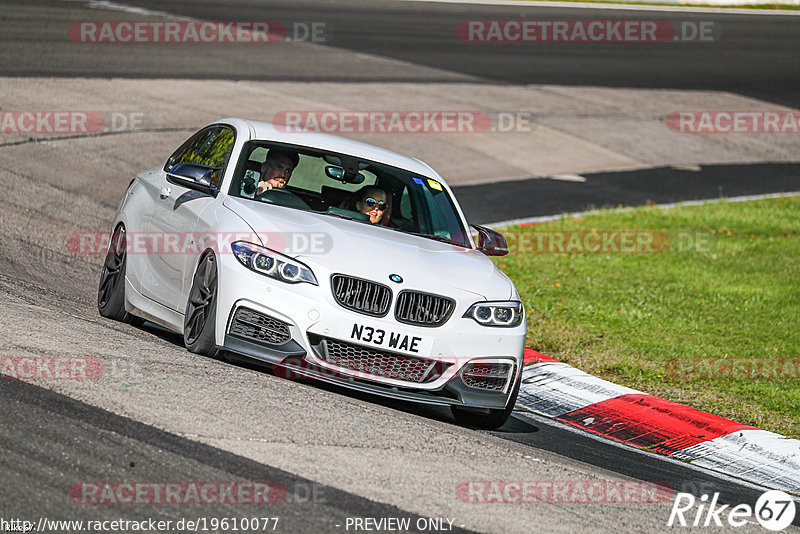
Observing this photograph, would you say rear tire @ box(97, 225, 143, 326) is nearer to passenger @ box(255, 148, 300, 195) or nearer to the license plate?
passenger @ box(255, 148, 300, 195)

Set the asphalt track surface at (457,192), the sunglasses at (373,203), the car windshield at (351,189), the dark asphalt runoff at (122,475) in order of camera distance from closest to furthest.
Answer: the dark asphalt runoff at (122,475)
the asphalt track surface at (457,192)
the car windshield at (351,189)
the sunglasses at (373,203)

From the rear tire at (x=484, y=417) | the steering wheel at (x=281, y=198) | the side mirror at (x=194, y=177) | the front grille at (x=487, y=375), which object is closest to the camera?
the front grille at (x=487, y=375)

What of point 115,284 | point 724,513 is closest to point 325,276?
point 115,284

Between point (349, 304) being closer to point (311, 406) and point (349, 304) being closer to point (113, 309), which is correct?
point (311, 406)

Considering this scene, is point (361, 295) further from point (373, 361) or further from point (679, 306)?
point (679, 306)

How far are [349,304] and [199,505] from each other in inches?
90.4

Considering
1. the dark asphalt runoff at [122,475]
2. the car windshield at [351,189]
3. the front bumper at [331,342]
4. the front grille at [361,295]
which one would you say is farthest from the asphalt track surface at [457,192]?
the car windshield at [351,189]

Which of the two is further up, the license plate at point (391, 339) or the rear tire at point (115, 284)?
the license plate at point (391, 339)

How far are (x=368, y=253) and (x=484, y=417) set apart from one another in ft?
4.59

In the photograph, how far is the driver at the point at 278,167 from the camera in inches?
329

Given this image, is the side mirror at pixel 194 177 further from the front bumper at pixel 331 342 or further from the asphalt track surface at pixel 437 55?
the asphalt track surface at pixel 437 55

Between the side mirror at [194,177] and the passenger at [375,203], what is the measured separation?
1.12m

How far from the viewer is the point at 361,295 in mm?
7039

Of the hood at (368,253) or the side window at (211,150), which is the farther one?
the side window at (211,150)
